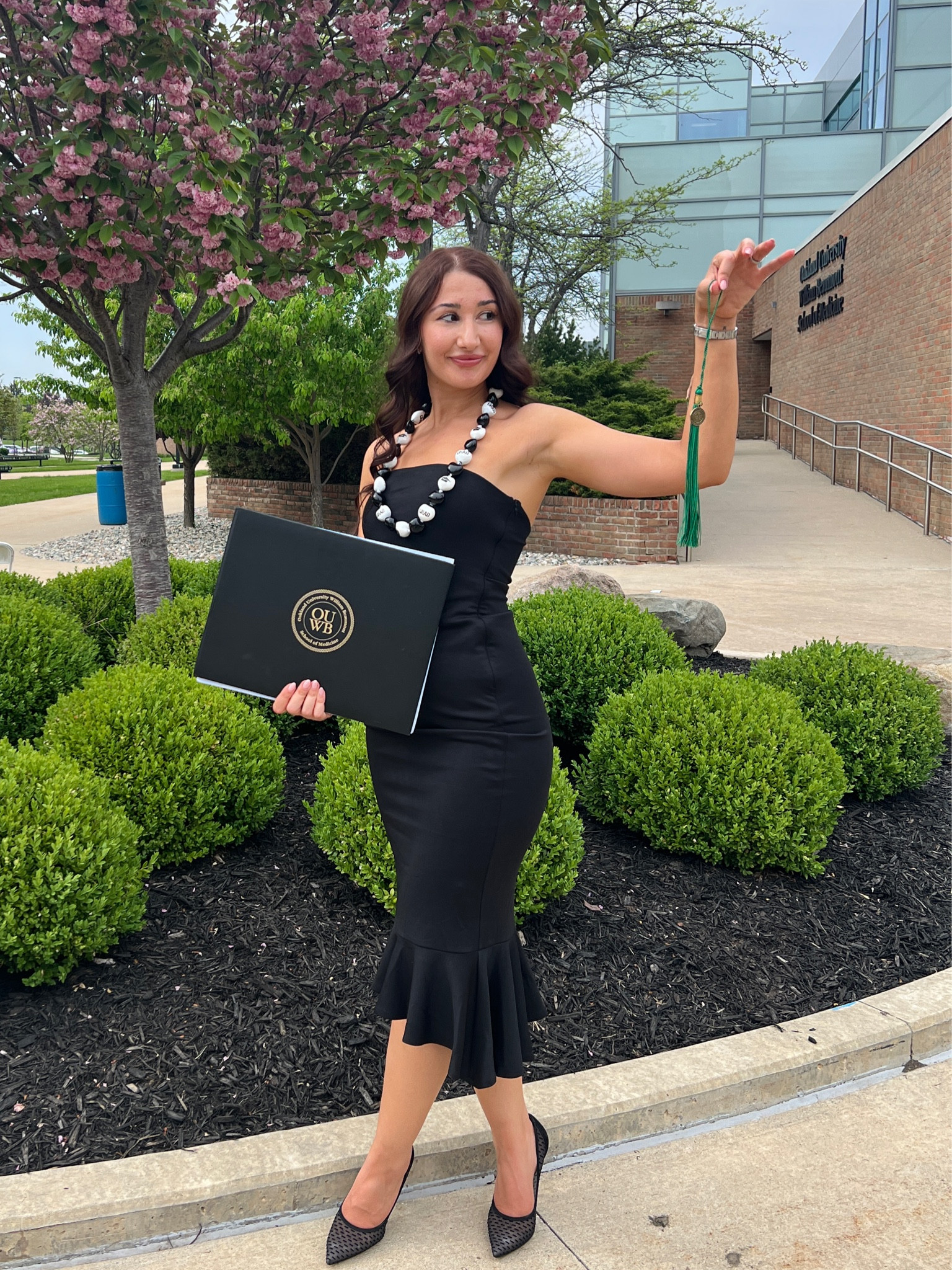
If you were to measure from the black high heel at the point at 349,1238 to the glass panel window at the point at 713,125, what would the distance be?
90.7 ft

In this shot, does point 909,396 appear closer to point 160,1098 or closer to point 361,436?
point 361,436

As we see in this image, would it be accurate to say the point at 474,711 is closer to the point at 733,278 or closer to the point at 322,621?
the point at 322,621

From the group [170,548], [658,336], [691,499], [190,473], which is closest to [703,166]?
[658,336]

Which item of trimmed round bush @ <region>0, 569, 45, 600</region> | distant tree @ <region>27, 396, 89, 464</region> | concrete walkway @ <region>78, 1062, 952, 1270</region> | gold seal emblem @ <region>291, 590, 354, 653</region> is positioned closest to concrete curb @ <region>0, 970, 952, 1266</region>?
concrete walkway @ <region>78, 1062, 952, 1270</region>

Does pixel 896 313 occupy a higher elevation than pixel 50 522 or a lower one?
higher

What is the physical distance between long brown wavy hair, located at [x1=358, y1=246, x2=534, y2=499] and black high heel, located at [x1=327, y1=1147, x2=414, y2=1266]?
156 cm

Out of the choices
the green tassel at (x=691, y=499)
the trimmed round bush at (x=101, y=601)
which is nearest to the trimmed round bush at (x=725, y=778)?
the green tassel at (x=691, y=499)

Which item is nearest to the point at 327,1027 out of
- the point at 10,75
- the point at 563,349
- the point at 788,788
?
the point at 788,788

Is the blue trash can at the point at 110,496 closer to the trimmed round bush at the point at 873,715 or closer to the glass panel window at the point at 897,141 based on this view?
the trimmed round bush at the point at 873,715

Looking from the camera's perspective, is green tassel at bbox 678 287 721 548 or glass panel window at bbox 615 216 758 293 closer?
green tassel at bbox 678 287 721 548

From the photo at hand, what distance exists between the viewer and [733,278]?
1865 mm

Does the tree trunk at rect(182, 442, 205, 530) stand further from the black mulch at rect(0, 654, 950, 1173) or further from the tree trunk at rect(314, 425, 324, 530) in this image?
the black mulch at rect(0, 654, 950, 1173)

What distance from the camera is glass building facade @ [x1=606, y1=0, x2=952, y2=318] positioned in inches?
885

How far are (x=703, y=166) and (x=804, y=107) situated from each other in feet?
19.7
